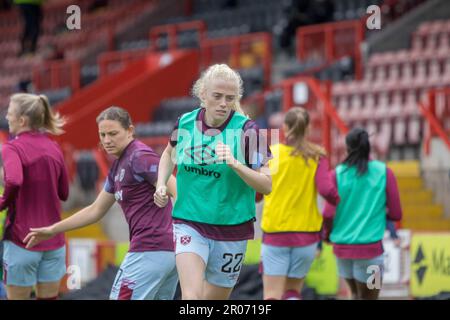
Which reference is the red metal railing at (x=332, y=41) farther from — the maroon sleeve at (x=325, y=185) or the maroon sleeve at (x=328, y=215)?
the maroon sleeve at (x=325, y=185)

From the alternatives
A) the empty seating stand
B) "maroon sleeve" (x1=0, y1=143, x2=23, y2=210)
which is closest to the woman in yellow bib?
"maroon sleeve" (x1=0, y1=143, x2=23, y2=210)

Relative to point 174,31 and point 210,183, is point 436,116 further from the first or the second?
point 174,31

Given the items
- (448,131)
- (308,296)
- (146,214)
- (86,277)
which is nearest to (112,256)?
(86,277)

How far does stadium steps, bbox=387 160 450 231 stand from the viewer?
13539 mm

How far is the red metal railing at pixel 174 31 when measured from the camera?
21719mm

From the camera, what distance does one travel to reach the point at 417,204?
45.3 feet

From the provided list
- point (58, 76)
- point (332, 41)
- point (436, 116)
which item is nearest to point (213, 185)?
point (436, 116)

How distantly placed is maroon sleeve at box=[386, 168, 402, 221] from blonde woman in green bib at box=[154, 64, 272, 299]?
257 centimetres

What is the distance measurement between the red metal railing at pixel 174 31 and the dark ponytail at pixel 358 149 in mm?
12425

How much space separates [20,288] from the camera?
7.95 m

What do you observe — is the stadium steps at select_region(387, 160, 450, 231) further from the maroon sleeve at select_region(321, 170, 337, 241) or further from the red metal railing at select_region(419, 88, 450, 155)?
the maroon sleeve at select_region(321, 170, 337, 241)

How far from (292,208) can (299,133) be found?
0.60 m

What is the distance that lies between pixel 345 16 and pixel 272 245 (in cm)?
1146

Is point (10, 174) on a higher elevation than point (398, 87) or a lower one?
lower
